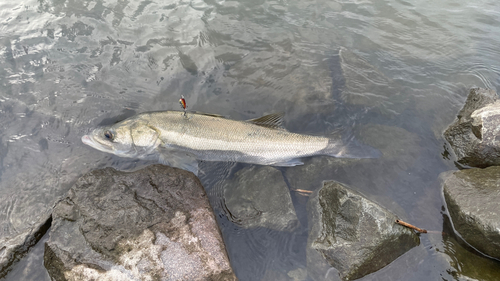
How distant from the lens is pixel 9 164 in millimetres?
5219

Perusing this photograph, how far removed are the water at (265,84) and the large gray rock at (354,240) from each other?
254 mm

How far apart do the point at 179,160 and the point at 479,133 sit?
16.9ft

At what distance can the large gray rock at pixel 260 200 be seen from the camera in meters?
4.58

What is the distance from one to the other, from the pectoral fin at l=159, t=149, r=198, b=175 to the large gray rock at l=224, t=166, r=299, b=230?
69 cm

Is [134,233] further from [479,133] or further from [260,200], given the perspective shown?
[479,133]

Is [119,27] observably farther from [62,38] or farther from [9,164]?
[9,164]

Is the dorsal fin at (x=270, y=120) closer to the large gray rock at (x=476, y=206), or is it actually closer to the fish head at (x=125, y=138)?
the fish head at (x=125, y=138)

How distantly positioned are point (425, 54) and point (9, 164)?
379 inches

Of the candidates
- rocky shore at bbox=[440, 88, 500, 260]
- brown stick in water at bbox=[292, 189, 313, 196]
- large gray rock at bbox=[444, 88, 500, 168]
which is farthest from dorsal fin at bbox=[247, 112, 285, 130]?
large gray rock at bbox=[444, 88, 500, 168]

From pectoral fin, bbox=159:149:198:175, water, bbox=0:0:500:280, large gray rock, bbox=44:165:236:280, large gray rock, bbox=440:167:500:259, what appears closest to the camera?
large gray rock, bbox=44:165:236:280

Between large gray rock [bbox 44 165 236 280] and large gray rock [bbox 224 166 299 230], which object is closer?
large gray rock [bbox 44 165 236 280]

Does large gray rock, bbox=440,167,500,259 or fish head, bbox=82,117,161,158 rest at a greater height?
large gray rock, bbox=440,167,500,259

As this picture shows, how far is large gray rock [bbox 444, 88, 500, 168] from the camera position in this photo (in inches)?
180

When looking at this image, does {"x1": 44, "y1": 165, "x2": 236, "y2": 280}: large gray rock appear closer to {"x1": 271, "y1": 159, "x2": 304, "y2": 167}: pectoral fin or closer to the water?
the water
